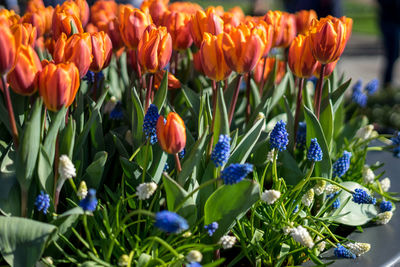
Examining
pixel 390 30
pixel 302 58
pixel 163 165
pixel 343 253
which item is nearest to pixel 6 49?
pixel 163 165

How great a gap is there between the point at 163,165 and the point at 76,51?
28 cm

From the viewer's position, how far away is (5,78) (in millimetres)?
795

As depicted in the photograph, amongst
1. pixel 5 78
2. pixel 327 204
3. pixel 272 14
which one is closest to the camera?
pixel 5 78

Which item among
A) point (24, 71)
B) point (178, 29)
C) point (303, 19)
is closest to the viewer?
point (24, 71)

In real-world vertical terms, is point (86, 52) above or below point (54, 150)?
above

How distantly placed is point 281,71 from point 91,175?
34.2 inches

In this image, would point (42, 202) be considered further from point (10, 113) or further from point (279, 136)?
point (279, 136)

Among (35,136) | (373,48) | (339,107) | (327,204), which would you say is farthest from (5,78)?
(373,48)

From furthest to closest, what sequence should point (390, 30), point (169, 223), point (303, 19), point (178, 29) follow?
1. point (390, 30)
2. point (303, 19)
3. point (178, 29)
4. point (169, 223)

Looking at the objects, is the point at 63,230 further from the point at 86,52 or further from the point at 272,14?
the point at 272,14

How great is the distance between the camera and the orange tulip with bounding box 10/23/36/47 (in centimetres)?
78

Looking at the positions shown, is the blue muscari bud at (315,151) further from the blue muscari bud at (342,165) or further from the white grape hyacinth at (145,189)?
the white grape hyacinth at (145,189)

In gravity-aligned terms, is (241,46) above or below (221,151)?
above

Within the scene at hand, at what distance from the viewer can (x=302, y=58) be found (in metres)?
1.08
